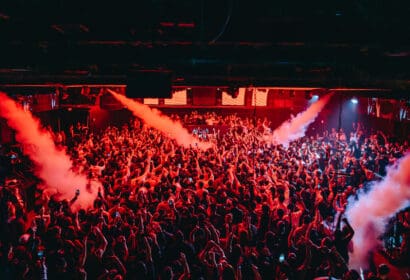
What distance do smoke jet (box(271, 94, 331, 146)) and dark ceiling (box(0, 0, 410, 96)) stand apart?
15.2 meters

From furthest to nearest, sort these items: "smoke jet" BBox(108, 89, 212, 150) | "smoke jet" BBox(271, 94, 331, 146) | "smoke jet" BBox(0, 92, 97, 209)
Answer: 1. "smoke jet" BBox(271, 94, 331, 146)
2. "smoke jet" BBox(108, 89, 212, 150)
3. "smoke jet" BBox(0, 92, 97, 209)

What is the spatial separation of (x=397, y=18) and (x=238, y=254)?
3.40 metres

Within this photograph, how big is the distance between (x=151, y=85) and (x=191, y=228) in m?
2.36

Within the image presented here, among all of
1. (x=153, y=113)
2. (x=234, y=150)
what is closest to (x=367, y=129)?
(x=234, y=150)

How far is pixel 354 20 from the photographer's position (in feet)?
9.27

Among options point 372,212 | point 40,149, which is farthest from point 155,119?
point 372,212

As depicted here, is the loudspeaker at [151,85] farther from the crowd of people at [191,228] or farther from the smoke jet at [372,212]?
the smoke jet at [372,212]

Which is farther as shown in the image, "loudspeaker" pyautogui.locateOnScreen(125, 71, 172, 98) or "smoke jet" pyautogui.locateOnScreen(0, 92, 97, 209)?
"smoke jet" pyautogui.locateOnScreen(0, 92, 97, 209)

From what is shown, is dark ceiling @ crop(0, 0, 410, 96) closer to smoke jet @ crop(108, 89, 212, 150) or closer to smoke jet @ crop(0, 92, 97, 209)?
smoke jet @ crop(0, 92, 97, 209)

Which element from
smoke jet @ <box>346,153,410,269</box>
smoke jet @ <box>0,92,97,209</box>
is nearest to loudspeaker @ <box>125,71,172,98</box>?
smoke jet @ <box>346,153,410,269</box>

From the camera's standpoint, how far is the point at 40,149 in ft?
40.5

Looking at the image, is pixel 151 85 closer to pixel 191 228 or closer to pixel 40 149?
pixel 191 228

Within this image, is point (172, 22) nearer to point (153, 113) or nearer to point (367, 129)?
point (367, 129)

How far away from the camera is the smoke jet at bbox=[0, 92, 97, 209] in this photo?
10195mm
